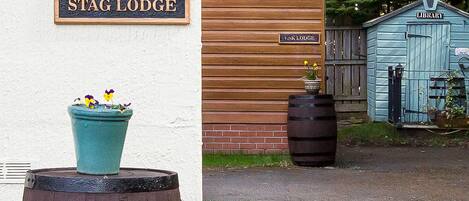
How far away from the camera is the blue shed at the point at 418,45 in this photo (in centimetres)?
1636

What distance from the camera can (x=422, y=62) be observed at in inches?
650

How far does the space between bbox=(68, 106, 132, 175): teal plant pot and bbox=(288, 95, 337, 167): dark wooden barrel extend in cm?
655

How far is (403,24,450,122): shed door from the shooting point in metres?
16.4

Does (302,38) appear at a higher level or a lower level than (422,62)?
higher

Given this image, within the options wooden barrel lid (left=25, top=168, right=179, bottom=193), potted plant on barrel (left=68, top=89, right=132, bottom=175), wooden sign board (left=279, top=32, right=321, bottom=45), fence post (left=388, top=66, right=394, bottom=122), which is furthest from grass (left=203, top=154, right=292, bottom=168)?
wooden barrel lid (left=25, top=168, right=179, bottom=193)

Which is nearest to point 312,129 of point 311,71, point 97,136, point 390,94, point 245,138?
point 311,71

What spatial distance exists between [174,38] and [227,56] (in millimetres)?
5756

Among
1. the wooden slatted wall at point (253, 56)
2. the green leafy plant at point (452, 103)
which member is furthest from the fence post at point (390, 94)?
the wooden slatted wall at point (253, 56)

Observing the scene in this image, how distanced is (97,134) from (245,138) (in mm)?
7852

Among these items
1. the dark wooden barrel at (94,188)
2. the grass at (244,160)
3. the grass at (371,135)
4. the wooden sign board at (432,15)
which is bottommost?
the grass at (244,160)

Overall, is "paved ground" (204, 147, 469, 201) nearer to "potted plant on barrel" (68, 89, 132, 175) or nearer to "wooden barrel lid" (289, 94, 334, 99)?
"wooden barrel lid" (289, 94, 334, 99)

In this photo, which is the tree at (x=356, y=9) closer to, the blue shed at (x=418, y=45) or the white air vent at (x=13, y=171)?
the blue shed at (x=418, y=45)

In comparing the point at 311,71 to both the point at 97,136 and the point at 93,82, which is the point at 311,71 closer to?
the point at 93,82

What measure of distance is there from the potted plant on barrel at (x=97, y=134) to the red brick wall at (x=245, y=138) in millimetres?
7690
